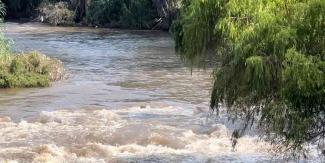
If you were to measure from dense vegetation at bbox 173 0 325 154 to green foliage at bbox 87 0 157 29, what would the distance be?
1804 inches

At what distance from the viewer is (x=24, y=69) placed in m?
27.1

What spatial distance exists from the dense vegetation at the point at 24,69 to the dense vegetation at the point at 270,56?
17.3 metres

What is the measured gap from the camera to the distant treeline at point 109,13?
54.2 m

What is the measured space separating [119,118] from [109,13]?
125ft

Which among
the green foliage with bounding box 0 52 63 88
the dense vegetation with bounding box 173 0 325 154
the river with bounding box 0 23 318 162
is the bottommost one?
the river with bounding box 0 23 318 162

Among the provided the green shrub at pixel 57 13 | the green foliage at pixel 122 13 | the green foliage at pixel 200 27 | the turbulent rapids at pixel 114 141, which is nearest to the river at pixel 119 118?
the turbulent rapids at pixel 114 141

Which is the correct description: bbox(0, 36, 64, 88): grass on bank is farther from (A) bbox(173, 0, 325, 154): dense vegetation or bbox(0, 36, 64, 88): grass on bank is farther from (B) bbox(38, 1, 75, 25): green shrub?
(B) bbox(38, 1, 75, 25): green shrub

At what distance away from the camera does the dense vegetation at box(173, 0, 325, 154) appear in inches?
336

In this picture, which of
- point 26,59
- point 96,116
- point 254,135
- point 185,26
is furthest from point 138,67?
point 185,26

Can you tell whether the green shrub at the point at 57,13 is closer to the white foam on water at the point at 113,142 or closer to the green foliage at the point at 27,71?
the green foliage at the point at 27,71

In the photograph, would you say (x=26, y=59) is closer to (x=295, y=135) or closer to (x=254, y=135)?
(x=254, y=135)

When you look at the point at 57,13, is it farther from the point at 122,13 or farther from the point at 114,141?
the point at 114,141

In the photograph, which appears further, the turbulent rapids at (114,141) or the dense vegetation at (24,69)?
the dense vegetation at (24,69)

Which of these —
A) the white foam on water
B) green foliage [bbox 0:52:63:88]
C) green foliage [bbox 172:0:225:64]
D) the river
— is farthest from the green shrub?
green foliage [bbox 172:0:225:64]
